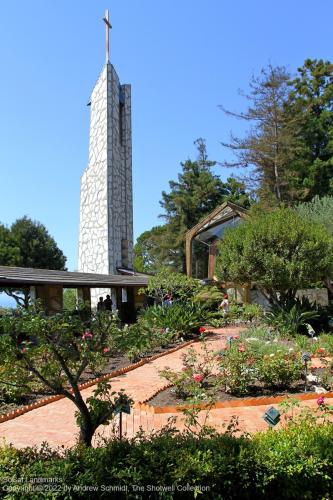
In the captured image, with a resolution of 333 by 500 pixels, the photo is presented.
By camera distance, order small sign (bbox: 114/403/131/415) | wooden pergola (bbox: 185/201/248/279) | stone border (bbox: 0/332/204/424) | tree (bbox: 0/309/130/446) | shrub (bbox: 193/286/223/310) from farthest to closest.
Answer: wooden pergola (bbox: 185/201/248/279) < shrub (bbox: 193/286/223/310) < stone border (bbox: 0/332/204/424) < small sign (bbox: 114/403/131/415) < tree (bbox: 0/309/130/446)

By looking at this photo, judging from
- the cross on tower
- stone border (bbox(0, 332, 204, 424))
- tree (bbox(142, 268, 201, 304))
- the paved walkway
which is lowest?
the paved walkway

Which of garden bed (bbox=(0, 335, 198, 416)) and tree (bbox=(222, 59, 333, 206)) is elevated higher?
tree (bbox=(222, 59, 333, 206))

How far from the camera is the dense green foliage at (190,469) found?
3.41m

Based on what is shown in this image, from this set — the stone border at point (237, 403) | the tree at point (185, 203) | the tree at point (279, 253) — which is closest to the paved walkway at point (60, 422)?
the stone border at point (237, 403)

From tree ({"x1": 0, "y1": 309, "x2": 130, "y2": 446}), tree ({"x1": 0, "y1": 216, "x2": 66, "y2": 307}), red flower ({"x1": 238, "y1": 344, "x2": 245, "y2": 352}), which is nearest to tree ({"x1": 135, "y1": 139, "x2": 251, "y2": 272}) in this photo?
tree ({"x1": 0, "y1": 216, "x2": 66, "y2": 307})

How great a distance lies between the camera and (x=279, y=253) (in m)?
14.8

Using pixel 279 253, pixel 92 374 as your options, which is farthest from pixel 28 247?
pixel 92 374

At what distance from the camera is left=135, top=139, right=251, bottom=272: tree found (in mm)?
38906

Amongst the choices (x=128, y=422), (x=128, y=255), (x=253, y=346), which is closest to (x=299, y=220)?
(x=253, y=346)

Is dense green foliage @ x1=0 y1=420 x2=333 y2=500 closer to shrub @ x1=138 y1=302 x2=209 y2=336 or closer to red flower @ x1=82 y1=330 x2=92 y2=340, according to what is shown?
red flower @ x1=82 y1=330 x2=92 y2=340

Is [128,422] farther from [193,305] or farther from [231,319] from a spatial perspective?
[231,319]

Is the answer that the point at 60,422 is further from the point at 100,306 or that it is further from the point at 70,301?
the point at 70,301

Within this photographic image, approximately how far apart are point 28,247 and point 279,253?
23.6 meters

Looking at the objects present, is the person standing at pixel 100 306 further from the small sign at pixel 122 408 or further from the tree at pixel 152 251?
the tree at pixel 152 251
